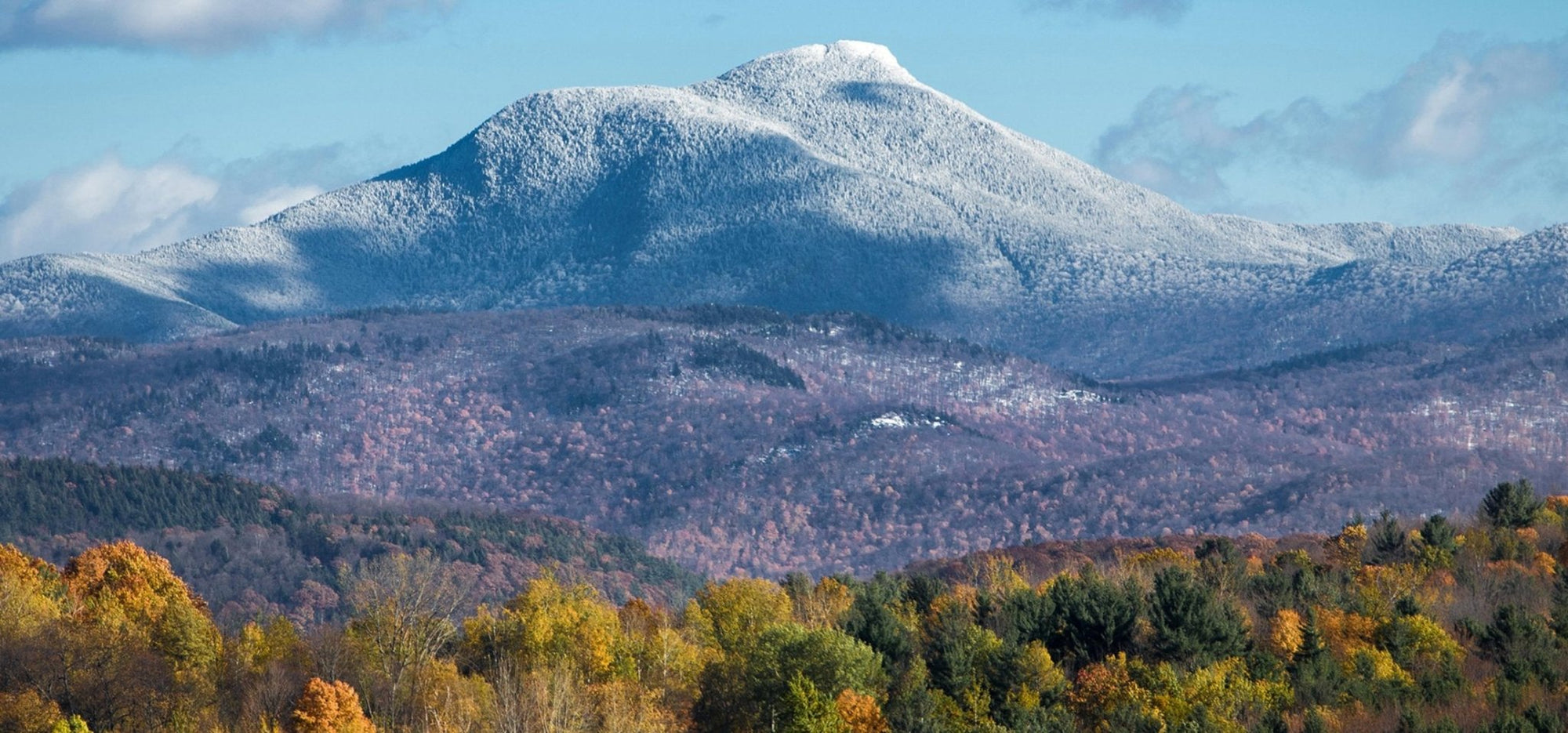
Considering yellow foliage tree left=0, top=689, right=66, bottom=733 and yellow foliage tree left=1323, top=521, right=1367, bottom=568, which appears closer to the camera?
yellow foliage tree left=0, top=689, right=66, bottom=733

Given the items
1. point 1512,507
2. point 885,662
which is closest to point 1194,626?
point 885,662

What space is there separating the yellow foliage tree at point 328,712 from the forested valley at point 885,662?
0.41ft

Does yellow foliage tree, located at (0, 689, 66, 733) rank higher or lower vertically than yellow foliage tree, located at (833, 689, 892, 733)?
higher

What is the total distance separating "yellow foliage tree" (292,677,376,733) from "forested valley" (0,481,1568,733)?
125 millimetres

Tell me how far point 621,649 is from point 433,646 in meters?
7.90

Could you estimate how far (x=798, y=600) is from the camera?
112688 millimetres

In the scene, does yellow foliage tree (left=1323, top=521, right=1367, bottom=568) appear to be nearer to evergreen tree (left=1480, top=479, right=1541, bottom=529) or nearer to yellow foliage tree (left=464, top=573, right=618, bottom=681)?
evergreen tree (left=1480, top=479, right=1541, bottom=529)

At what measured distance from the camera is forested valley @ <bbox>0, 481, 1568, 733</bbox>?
74812mm

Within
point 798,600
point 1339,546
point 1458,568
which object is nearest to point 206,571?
point 798,600

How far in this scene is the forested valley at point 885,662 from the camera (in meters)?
74.8

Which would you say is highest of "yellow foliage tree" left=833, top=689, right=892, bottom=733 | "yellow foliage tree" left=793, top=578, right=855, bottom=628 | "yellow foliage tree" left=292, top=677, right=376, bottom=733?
"yellow foliage tree" left=793, top=578, right=855, bottom=628

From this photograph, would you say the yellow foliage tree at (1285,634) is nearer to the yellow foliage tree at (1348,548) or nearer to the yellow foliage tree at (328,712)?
the yellow foliage tree at (1348,548)

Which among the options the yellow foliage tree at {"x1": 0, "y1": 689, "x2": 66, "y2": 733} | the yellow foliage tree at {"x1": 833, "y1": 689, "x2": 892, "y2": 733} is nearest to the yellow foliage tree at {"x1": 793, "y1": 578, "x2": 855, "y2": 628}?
the yellow foliage tree at {"x1": 833, "y1": 689, "x2": 892, "y2": 733}

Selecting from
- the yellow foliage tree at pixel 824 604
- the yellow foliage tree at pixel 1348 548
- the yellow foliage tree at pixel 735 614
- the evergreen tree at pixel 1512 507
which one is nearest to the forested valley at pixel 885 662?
the yellow foliage tree at pixel 735 614
